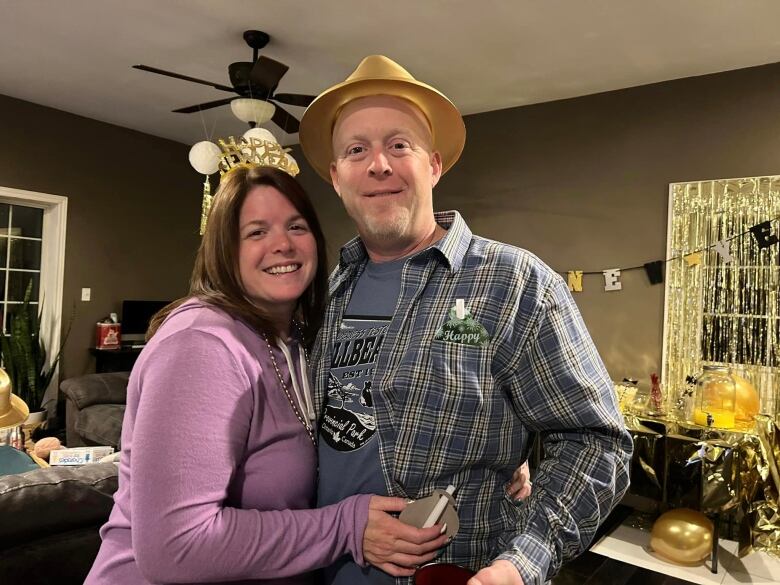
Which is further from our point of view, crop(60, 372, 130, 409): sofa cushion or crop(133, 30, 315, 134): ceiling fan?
crop(60, 372, 130, 409): sofa cushion

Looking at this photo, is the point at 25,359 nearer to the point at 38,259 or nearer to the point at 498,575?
the point at 38,259

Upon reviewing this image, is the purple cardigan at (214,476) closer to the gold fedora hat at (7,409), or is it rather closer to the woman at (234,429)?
the woman at (234,429)

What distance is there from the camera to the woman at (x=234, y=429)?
98 cm

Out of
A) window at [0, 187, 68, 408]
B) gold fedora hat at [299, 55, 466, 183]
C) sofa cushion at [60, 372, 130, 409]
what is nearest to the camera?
gold fedora hat at [299, 55, 466, 183]

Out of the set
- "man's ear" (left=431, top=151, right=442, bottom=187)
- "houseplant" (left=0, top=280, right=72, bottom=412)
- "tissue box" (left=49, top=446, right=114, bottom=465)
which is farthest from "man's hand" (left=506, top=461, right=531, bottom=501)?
"houseplant" (left=0, top=280, right=72, bottom=412)

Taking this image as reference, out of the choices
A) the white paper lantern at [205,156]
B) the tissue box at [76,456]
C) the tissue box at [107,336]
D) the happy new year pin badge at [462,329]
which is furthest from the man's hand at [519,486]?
the tissue box at [107,336]

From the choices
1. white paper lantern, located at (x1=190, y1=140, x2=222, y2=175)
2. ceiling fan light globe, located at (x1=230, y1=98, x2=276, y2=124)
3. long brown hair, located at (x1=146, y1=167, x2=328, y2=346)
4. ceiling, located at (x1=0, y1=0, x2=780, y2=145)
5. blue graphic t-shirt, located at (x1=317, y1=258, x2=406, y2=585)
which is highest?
ceiling, located at (x1=0, y1=0, x2=780, y2=145)

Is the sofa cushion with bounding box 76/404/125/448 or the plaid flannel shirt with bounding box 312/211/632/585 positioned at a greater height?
the plaid flannel shirt with bounding box 312/211/632/585

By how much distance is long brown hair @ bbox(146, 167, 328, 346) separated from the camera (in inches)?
47.9

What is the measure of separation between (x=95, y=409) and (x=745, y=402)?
4.24m

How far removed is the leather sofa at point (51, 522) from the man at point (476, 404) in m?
1.01

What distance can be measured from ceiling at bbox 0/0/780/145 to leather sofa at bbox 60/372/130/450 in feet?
7.57

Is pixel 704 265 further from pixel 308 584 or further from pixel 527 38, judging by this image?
pixel 308 584

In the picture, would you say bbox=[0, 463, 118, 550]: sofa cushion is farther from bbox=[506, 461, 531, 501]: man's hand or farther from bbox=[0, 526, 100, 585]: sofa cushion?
bbox=[506, 461, 531, 501]: man's hand
